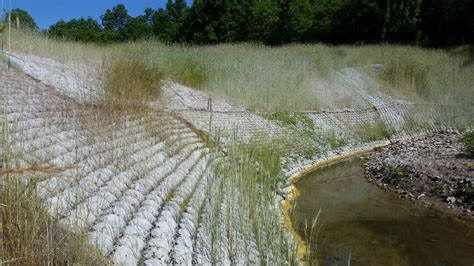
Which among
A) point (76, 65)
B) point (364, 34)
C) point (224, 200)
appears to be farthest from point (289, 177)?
point (364, 34)

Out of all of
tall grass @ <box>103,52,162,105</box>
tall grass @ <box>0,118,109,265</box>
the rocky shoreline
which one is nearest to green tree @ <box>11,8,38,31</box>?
tall grass @ <box>0,118,109,265</box>

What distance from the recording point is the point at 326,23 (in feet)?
78.4

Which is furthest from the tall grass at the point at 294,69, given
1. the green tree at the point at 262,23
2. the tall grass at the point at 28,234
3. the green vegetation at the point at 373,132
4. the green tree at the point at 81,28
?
the green tree at the point at 81,28

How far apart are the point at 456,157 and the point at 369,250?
17.0 ft

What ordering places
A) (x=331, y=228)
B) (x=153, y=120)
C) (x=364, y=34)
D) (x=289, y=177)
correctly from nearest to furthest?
1. (x=331, y=228)
2. (x=153, y=120)
3. (x=289, y=177)
4. (x=364, y=34)

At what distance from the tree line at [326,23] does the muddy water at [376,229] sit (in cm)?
1210

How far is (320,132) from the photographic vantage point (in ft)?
38.2

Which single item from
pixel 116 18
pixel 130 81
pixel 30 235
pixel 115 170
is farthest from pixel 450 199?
pixel 116 18

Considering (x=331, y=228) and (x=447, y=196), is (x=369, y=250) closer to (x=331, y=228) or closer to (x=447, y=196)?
(x=331, y=228)

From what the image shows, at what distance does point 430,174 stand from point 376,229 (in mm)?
2846

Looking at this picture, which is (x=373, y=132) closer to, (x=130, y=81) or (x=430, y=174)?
(x=430, y=174)

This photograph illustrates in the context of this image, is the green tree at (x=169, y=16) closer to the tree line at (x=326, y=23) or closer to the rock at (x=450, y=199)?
the tree line at (x=326, y=23)

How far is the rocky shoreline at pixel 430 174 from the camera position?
7.21 meters

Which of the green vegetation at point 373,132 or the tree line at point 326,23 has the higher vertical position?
the tree line at point 326,23
